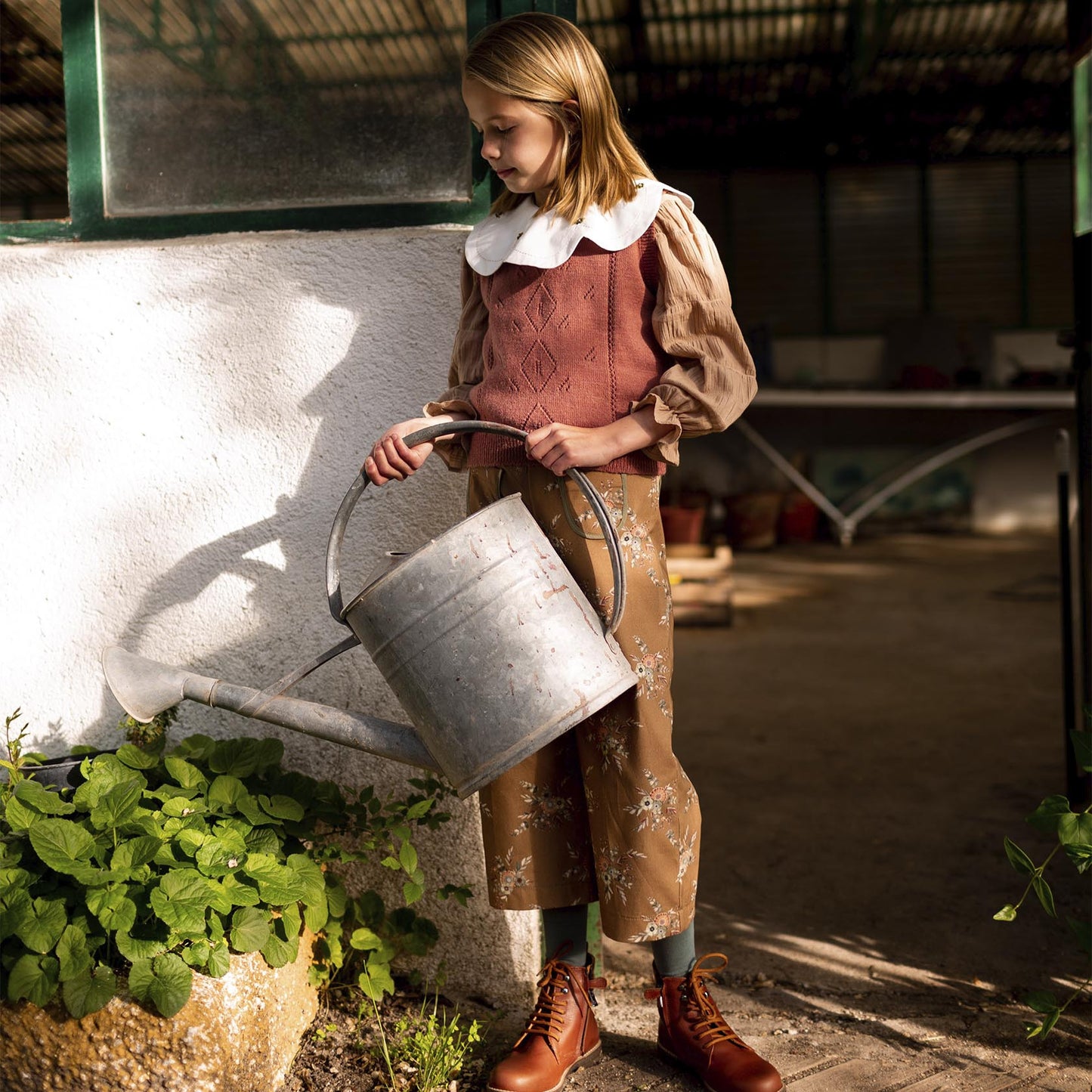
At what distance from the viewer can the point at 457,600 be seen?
5.68ft

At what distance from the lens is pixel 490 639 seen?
1737mm

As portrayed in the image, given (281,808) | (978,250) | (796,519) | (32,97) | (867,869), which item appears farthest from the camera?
(978,250)

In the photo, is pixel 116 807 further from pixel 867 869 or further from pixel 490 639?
pixel 867 869

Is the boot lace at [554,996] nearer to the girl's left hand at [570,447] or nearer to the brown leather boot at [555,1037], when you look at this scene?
the brown leather boot at [555,1037]

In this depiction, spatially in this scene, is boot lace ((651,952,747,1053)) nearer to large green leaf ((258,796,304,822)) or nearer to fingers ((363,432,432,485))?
large green leaf ((258,796,304,822))

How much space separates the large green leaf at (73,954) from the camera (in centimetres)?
178

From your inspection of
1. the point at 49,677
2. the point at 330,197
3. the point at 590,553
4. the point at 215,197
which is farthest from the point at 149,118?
the point at 590,553

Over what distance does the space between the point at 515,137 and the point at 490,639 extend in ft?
2.60

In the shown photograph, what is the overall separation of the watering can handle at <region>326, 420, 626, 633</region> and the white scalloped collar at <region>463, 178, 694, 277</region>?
0.28 metres

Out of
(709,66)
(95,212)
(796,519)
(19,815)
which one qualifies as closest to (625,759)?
Result: (19,815)

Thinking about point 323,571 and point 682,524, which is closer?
point 323,571

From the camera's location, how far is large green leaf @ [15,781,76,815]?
77.2 inches

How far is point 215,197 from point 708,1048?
1888 millimetres

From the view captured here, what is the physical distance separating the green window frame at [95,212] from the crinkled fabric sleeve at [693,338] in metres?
0.66
